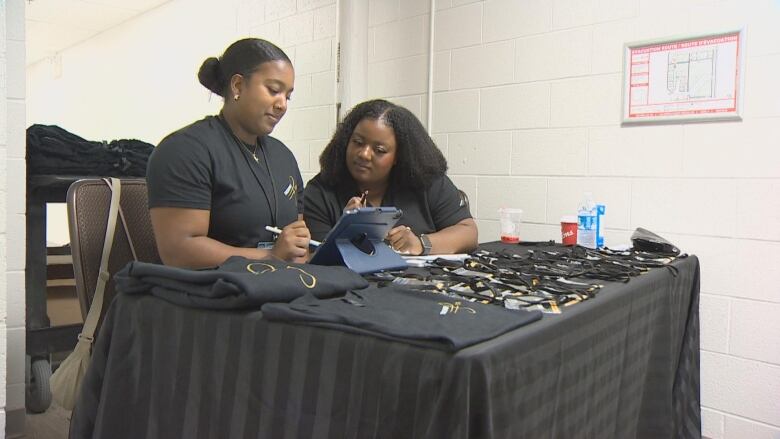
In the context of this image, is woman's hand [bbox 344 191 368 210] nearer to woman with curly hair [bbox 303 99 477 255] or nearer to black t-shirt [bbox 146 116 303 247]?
woman with curly hair [bbox 303 99 477 255]

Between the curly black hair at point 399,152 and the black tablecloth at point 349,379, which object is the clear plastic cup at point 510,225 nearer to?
the curly black hair at point 399,152

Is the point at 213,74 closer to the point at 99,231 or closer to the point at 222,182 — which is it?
the point at 222,182

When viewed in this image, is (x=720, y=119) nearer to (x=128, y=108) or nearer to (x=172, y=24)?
(x=172, y=24)

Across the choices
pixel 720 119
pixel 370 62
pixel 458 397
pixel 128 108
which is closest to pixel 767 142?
pixel 720 119

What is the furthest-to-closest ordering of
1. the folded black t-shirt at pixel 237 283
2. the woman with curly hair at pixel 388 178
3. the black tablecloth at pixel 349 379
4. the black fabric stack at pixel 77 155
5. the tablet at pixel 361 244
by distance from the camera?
1. the black fabric stack at pixel 77 155
2. the woman with curly hair at pixel 388 178
3. the tablet at pixel 361 244
4. the folded black t-shirt at pixel 237 283
5. the black tablecloth at pixel 349 379

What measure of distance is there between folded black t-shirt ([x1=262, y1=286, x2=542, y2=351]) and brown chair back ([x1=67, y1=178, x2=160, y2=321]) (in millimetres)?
1021

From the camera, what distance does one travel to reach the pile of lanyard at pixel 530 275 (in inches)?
46.6

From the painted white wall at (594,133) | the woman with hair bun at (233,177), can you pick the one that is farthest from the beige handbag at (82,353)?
the painted white wall at (594,133)

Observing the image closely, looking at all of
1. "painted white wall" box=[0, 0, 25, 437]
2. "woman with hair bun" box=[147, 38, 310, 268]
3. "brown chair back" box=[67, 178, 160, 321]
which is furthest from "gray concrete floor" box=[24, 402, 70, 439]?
"woman with hair bun" box=[147, 38, 310, 268]

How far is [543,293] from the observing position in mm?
1231

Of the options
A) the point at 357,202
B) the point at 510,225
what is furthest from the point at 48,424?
the point at 510,225

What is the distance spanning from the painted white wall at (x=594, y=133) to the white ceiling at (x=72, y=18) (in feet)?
8.32

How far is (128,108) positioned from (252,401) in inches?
239

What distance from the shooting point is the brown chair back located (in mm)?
1750
